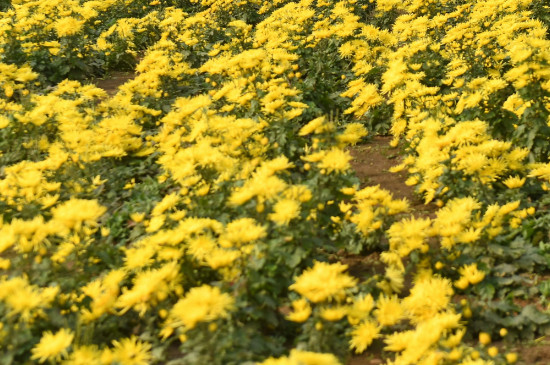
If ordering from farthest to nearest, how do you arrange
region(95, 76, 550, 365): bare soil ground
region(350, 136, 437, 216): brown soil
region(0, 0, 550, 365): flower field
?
region(350, 136, 437, 216): brown soil < region(95, 76, 550, 365): bare soil ground < region(0, 0, 550, 365): flower field

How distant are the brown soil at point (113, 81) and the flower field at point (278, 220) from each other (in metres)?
1.62

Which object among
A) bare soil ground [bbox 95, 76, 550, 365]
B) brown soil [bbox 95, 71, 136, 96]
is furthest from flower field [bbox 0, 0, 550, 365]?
brown soil [bbox 95, 71, 136, 96]

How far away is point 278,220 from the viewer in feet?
11.6

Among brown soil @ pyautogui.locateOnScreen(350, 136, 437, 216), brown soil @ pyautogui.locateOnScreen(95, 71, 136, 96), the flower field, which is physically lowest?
brown soil @ pyautogui.locateOnScreen(95, 71, 136, 96)

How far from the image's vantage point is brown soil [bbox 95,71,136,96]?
8.91m

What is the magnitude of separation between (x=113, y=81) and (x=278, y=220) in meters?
6.70

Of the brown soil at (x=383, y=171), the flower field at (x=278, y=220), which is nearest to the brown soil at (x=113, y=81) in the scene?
the flower field at (x=278, y=220)

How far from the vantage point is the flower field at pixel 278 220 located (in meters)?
3.04

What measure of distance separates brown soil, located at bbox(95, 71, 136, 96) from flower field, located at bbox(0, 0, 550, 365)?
1.62 meters

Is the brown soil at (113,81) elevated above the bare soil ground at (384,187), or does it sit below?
below

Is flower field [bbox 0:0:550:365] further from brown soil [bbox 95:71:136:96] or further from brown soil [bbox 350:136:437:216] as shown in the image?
brown soil [bbox 95:71:136:96]

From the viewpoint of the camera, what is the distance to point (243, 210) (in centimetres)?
372

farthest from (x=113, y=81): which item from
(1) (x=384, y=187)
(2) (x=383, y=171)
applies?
(1) (x=384, y=187)

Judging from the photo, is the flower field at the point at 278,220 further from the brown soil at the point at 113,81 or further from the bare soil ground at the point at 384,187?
the brown soil at the point at 113,81
